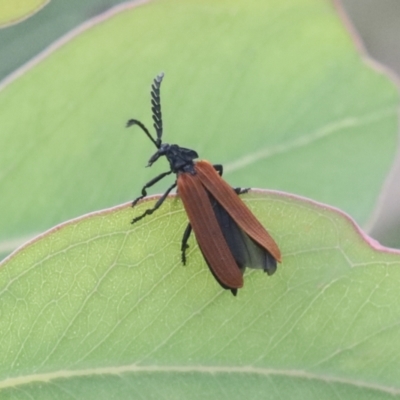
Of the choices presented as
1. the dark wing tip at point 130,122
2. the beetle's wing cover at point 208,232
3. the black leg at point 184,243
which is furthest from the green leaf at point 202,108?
the black leg at point 184,243

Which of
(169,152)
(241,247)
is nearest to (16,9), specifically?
(169,152)

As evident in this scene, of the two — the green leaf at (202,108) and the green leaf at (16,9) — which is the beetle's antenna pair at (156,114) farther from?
the green leaf at (16,9)

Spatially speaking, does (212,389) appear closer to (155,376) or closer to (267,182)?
(155,376)

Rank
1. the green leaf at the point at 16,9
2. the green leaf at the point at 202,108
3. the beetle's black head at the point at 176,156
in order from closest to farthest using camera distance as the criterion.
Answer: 1. the green leaf at the point at 16,9
2. the green leaf at the point at 202,108
3. the beetle's black head at the point at 176,156

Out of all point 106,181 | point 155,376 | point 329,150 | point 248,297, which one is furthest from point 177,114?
point 155,376

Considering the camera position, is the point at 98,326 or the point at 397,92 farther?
the point at 397,92

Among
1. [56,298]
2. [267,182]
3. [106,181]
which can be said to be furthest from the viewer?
[267,182]

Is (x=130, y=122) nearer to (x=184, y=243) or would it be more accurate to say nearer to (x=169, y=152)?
(x=169, y=152)

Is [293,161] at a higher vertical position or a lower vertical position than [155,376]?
higher
